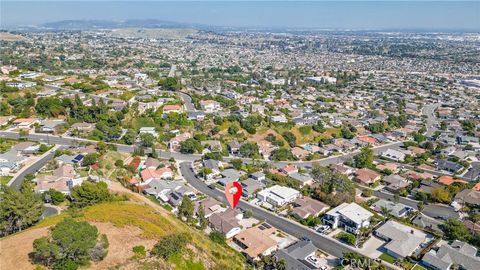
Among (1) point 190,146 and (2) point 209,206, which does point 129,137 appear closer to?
(1) point 190,146

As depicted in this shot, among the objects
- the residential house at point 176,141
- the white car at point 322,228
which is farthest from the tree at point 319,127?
the white car at point 322,228

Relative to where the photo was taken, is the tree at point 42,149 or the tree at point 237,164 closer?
the tree at point 237,164

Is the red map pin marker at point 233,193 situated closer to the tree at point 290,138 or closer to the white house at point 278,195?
the white house at point 278,195

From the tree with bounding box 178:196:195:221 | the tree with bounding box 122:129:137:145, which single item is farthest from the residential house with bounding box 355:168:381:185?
the tree with bounding box 122:129:137:145

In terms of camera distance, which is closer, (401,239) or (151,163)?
(401,239)

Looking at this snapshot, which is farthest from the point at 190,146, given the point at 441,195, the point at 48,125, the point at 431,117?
the point at 431,117
